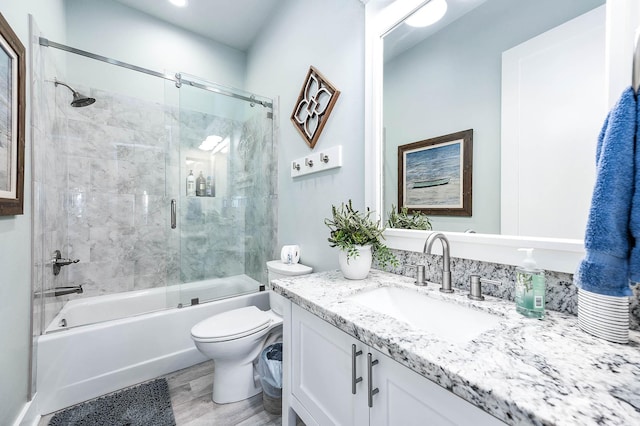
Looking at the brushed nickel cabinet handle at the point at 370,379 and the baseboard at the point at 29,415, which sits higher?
the brushed nickel cabinet handle at the point at 370,379

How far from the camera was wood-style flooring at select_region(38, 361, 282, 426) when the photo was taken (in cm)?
139

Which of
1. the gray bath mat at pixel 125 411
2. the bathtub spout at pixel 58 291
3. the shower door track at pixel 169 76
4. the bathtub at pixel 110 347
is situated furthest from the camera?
the shower door track at pixel 169 76

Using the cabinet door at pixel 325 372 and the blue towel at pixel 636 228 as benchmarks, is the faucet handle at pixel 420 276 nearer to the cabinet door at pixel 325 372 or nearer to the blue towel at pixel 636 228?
the cabinet door at pixel 325 372

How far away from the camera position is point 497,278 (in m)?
0.93

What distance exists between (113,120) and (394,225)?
2481 mm

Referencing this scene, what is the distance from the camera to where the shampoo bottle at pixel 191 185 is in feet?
7.21

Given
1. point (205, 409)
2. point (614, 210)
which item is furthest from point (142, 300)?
point (614, 210)

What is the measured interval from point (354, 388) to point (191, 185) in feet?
6.55

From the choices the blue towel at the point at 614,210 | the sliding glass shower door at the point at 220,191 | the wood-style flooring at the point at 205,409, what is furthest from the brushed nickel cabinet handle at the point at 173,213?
the blue towel at the point at 614,210

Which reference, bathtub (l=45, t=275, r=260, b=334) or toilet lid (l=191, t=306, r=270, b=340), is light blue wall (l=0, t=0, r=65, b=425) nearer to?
bathtub (l=45, t=275, r=260, b=334)

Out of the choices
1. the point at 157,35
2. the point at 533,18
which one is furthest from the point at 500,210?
the point at 157,35

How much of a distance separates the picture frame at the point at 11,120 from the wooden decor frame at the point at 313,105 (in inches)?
56.0

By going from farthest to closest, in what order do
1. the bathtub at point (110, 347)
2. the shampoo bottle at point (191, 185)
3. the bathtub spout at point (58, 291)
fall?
the shampoo bottle at point (191, 185) < the bathtub spout at point (58, 291) < the bathtub at point (110, 347)

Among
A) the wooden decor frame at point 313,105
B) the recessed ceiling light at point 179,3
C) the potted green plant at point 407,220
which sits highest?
the recessed ceiling light at point 179,3
